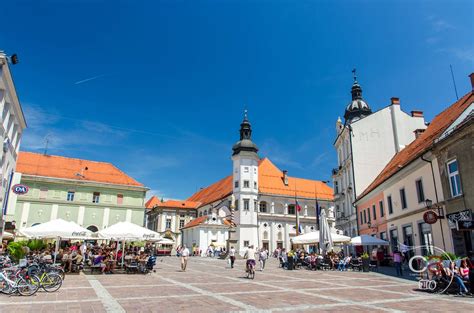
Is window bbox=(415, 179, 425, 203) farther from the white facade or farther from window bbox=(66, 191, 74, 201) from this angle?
window bbox=(66, 191, 74, 201)

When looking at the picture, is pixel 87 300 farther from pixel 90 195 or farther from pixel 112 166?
pixel 112 166

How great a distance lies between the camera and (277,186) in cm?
6444

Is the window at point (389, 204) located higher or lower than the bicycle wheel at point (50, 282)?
higher

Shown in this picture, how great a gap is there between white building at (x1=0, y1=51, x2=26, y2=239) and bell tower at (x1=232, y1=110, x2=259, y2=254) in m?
34.0

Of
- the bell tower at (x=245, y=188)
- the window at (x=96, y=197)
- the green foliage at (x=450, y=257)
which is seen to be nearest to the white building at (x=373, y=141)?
the bell tower at (x=245, y=188)

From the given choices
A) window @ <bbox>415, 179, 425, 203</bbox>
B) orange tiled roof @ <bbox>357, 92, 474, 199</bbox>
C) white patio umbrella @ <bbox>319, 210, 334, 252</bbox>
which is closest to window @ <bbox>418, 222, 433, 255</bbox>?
window @ <bbox>415, 179, 425, 203</bbox>

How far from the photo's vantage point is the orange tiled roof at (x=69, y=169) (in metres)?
46.1

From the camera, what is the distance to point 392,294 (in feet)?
37.3

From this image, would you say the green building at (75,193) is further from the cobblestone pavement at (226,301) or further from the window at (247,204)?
the cobblestone pavement at (226,301)

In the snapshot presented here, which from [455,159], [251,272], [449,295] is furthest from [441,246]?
[251,272]

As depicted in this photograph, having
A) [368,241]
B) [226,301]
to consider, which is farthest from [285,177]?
[226,301]

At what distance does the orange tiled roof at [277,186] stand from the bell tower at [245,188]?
4529 millimetres

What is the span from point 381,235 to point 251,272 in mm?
15708

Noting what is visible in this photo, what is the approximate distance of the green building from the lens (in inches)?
1732
